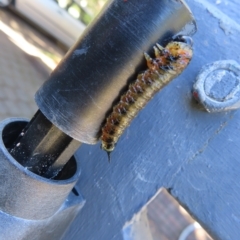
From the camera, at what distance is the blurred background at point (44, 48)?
1.55m

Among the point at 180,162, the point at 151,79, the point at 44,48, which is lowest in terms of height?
the point at 44,48

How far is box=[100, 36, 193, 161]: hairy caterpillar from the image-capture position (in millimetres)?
486

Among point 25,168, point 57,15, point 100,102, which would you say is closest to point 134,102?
point 100,102

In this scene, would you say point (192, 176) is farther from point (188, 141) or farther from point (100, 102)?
point (100, 102)

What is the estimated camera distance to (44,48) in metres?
1.84

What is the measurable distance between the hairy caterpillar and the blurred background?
3.25 ft

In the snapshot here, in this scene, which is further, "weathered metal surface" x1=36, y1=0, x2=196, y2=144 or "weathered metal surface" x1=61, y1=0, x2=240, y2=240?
"weathered metal surface" x1=61, y1=0, x2=240, y2=240

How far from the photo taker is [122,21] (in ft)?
1.55

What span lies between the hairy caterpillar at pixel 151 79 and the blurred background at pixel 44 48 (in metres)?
0.99

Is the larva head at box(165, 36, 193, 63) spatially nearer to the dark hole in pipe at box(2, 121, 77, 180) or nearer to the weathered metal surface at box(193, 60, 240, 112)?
the weathered metal surface at box(193, 60, 240, 112)

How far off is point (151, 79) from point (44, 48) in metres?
1.43

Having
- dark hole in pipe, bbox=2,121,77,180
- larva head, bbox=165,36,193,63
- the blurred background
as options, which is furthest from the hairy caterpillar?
the blurred background

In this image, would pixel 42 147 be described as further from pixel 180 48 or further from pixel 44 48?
pixel 44 48

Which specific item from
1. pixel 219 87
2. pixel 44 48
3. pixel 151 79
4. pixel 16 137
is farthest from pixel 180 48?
pixel 44 48
